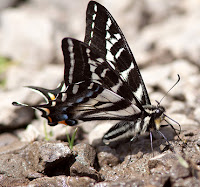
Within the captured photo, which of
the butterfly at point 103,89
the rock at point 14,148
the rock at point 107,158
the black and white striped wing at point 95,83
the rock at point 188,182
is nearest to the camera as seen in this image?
the rock at point 188,182

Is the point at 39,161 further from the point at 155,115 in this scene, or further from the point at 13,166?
the point at 155,115

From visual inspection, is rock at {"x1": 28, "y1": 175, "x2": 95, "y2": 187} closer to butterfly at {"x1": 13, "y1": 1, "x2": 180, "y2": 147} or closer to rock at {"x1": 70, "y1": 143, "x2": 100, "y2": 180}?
rock at {"x1": 70, "y1": 143, "x2": 100, "y2": 180}

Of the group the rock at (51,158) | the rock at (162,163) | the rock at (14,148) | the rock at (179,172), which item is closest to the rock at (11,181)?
the rock at (51,158)

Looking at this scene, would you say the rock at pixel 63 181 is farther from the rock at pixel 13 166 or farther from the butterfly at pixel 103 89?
the butterfly at pixel 103 89

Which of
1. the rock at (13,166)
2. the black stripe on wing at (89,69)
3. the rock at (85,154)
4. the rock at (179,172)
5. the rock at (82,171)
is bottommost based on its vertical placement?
the rock at (13,166)

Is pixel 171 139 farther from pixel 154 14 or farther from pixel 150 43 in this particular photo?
pixel 154 14

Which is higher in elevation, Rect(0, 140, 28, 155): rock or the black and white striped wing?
the black and white striped wing

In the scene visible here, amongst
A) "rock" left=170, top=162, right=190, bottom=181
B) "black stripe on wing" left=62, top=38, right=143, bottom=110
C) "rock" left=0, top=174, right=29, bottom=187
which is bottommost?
"rock" left=0, top=174, right=29, bottom=187

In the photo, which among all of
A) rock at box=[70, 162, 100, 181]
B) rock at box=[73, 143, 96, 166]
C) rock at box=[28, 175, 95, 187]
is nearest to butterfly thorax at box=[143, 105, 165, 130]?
rock at box=[73, 143, 96, 166]

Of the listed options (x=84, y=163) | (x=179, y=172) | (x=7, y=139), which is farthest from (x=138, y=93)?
(x=7, y=139)
